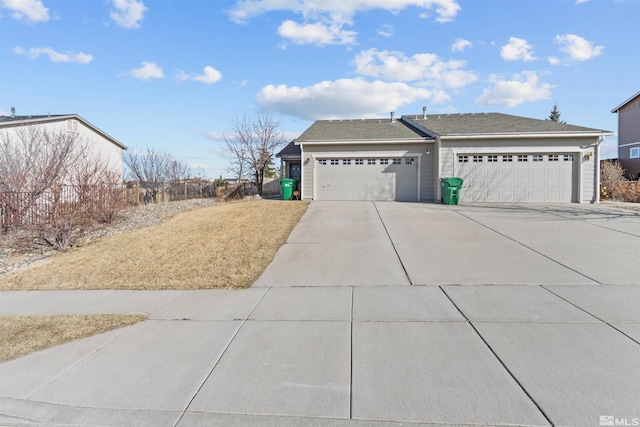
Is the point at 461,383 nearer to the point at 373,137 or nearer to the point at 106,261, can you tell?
the point at 106,261

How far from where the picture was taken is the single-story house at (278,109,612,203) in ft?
52.5

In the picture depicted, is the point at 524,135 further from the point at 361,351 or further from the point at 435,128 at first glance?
the point at 361,351

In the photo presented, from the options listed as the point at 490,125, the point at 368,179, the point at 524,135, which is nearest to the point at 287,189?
the point at 368,179

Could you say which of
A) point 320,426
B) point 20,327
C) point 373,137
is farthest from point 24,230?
point 373,137

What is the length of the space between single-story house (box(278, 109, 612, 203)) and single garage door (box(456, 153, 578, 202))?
0.11 ft

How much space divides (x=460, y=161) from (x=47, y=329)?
16315 millimetres

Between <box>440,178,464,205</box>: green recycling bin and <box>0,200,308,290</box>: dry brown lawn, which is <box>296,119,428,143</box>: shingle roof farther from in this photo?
<box>0,200,308,290</box>: dry brown lawn

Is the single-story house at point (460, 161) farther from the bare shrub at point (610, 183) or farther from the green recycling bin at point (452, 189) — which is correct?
the bare shrub at point (610, 183)

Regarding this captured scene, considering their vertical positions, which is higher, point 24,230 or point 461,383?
point 24,230

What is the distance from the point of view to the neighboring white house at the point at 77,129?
16.8 metres

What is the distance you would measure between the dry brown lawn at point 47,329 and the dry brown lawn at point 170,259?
1428mm

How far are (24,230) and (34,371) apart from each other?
826 cm

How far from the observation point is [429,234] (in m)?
9.60

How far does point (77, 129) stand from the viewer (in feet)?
70.2
